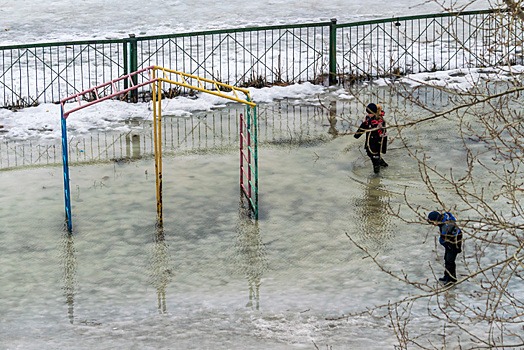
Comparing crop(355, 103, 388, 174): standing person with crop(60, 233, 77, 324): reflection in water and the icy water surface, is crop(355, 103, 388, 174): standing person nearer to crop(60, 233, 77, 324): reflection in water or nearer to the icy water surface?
the icy water surface

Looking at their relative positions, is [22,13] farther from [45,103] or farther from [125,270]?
[125,270]

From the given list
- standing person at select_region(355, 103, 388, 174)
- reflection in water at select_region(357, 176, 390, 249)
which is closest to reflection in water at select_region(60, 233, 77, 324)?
reflection in water at select_region(357, 176, 390, 249)

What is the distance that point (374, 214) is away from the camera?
14.7 m

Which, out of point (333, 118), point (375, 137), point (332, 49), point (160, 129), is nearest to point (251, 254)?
point (160, 129)

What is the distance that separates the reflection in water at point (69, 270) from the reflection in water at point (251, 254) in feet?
6.47

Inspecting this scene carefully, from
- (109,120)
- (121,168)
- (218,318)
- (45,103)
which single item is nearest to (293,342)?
(218,318)

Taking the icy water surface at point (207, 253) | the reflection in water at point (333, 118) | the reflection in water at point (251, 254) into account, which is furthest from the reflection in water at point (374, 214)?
the reflection in water at point (333, 118)

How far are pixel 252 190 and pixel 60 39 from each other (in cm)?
1328

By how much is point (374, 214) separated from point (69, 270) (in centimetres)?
424

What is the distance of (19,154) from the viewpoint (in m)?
17.7

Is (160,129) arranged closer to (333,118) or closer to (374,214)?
(374,214)

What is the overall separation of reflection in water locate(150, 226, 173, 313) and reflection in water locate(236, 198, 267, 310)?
894 millimetres

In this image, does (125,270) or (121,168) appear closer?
(125,270)

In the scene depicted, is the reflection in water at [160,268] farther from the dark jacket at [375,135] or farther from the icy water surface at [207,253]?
the dark jacket at [375,135]
